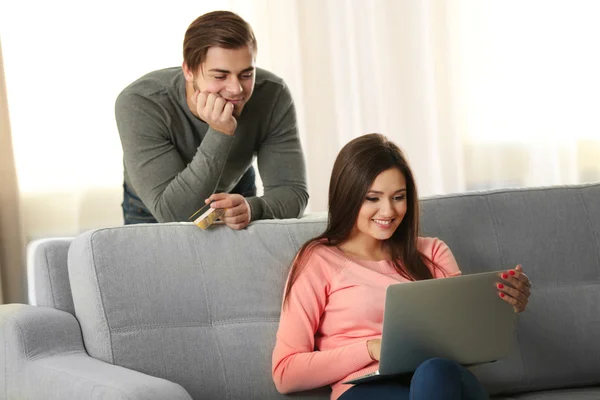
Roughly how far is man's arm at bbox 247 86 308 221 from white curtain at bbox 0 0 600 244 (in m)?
1.29

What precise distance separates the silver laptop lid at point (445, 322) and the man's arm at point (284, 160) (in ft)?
2.46

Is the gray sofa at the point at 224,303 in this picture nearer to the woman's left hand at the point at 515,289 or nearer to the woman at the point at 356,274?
the woman at the point at 356,274

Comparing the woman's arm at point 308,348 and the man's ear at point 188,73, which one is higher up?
the man's ear at point 188,73

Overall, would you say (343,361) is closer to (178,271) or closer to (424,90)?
(178,271)

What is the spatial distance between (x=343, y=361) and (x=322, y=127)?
7.04 feet

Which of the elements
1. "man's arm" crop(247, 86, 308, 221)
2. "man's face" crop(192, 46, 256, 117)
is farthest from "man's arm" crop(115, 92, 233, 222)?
"man's arm" crop(247, 86, 308, 221)

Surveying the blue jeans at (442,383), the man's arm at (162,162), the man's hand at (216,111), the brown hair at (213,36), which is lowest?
the blue jeans at (442,383)

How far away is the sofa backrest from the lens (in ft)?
7.07

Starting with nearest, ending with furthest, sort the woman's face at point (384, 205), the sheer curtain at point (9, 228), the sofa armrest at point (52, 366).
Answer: the sofa armrest at point (52, 366)
the woman's face at point (384, 205)
the sheer curtain at point (9, 228)

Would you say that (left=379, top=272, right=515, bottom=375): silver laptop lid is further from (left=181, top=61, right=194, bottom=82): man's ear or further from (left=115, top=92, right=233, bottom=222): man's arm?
(left=181, top=61, right=194, bottom=82): man's ear

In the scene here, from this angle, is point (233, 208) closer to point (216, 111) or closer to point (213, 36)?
point (216, 111)

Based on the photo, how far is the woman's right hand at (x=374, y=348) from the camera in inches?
79.7

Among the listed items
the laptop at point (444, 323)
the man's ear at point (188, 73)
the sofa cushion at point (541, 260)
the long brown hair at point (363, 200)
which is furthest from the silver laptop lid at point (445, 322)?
the man's ear at point (188, 73)

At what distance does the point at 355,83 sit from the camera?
4121 mm
